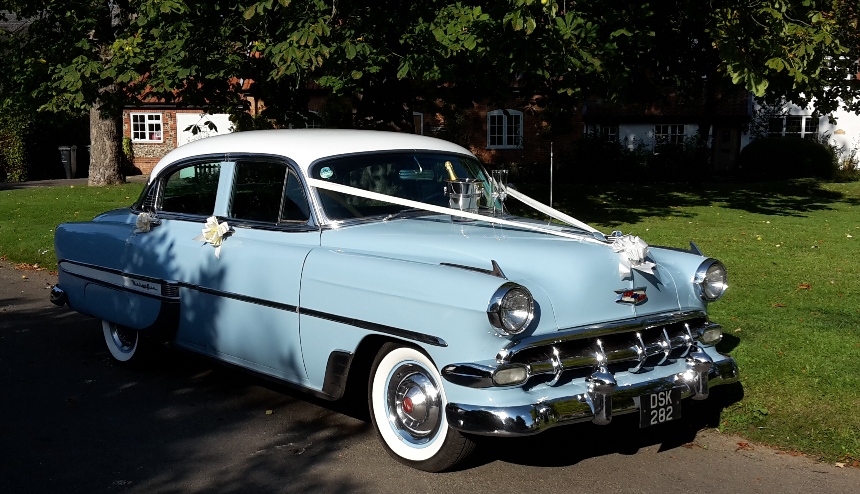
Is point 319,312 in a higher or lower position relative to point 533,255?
lower

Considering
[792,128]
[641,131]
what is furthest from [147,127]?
[792,128]

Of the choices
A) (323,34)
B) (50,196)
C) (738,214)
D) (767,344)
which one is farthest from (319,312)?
(50,196)

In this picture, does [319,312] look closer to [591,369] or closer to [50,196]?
[591,369]

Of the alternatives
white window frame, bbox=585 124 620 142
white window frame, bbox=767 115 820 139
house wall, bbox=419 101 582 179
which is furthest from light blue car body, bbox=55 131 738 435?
white window frame, bbox=767 115 820 139

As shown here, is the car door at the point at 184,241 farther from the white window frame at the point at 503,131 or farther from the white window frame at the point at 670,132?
the white window frame at the point at 670,132

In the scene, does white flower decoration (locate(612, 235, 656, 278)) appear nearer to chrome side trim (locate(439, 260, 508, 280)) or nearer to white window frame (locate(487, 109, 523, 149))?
chrome side trim (locate(439, 260, 508, 280))

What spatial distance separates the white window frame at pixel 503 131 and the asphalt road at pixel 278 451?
2976cm

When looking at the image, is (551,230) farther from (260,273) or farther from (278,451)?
(278,451)

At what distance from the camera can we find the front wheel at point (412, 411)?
196 inches

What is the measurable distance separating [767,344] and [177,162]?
183 inches

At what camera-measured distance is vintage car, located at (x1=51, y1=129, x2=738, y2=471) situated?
15.6 ft

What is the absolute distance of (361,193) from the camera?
6.01m

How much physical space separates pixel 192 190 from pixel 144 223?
0.44 meters

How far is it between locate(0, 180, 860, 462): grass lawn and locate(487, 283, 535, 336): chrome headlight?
1.83 m
